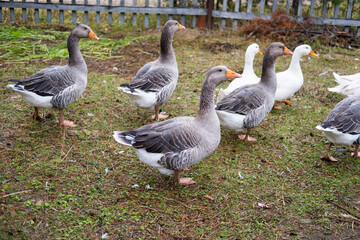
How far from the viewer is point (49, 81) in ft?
16.7

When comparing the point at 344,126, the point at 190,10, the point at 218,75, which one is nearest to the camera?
the point at 218,75

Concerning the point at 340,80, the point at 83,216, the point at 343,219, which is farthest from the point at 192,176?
the point at 340,80

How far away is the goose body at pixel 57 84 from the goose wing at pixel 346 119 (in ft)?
12.1

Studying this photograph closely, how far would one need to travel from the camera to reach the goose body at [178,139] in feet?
13.1

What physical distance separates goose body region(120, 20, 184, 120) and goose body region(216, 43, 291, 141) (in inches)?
37.7

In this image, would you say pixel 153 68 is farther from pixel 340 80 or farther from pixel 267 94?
pixel 340 80

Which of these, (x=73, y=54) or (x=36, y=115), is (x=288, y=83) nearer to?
(x=73, y=54)

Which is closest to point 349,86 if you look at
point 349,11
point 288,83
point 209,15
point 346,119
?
point 288,83

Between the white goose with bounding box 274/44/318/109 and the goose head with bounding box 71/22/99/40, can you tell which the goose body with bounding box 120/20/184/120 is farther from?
the white goose with bounding box 274/44/318/109

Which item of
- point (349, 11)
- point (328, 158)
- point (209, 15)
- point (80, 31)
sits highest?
point (349, 11)

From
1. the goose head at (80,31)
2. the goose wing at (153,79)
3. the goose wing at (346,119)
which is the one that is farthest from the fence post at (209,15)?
the goose wing at (346,119)

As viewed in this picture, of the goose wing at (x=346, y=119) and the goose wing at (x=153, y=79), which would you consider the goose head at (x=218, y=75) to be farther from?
the goose wing at (x=346, y=119)

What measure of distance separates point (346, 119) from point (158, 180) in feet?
8.70

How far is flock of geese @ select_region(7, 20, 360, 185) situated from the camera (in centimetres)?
402
